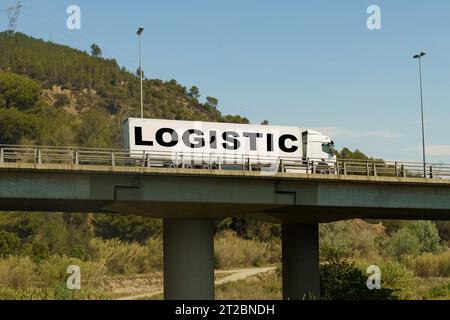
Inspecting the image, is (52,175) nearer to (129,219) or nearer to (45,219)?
(129,219)

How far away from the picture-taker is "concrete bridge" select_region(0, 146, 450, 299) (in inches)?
1231

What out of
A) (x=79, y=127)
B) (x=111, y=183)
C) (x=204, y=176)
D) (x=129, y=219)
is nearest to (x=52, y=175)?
(x=111, y=183)

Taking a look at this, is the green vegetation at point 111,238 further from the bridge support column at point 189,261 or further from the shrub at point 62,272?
the bridge support column at point 189,261

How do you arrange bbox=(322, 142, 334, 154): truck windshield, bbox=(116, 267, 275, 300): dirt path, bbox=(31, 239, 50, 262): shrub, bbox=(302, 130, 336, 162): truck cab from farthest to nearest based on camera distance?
bbox=(31, 239, 50, 262): shrub < bbox=(116, 267, 275, 300): dirt path < bbox=(322, 142, 334, 154): truck windshield < bbox=(302, 130, 336, 162): truck cab

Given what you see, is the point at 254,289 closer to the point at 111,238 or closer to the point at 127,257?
the point at 127,257

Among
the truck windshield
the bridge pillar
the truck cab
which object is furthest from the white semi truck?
the truck windshield

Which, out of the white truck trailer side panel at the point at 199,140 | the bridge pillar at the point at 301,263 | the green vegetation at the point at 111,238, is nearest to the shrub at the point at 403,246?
the green vegetation at the point at 111,238

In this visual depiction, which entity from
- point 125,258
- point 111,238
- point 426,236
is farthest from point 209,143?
point 426,236

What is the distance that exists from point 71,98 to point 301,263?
361ft

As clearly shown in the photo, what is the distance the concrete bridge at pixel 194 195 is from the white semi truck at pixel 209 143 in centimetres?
200

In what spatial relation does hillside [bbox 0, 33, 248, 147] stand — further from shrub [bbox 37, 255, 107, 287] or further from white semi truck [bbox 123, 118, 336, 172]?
white semi truck [bbox 123, 118, 336, 172]

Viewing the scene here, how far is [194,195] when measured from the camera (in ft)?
109

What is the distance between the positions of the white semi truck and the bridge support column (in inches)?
159

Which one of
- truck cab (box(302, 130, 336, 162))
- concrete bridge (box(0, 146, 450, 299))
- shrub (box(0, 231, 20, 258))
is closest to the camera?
concrete bridge (box(0, 146, 450, 299))
